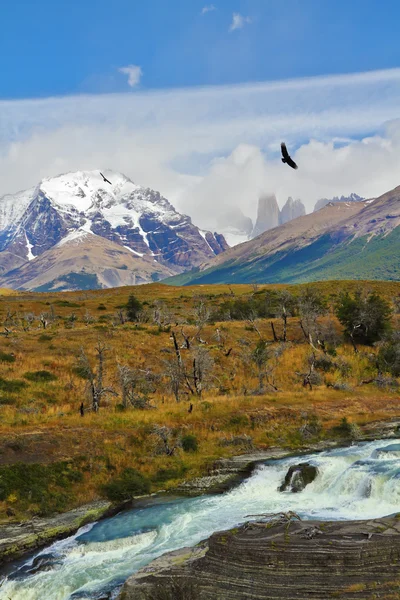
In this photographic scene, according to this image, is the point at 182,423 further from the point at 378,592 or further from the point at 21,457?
the point at 378,592

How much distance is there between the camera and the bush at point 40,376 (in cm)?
5419

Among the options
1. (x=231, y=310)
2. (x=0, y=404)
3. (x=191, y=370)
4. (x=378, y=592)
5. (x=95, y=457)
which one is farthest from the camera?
(x=231, y=310)

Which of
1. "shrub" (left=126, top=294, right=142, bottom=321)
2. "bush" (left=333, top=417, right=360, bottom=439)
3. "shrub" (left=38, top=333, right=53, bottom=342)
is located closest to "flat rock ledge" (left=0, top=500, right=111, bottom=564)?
"bush" (left=333, top=417, right=360, bottom=439)

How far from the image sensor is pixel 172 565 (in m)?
19.3

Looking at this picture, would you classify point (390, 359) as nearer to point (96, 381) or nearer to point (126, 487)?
point (96, 381)

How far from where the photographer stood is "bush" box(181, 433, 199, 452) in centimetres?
3878

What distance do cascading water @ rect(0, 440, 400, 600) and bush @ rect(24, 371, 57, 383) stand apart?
28.4 metres

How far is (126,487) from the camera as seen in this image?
32750 mm

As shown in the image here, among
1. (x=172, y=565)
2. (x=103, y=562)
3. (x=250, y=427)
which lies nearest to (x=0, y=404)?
(x=250, y=427)

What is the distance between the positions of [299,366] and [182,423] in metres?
27.7

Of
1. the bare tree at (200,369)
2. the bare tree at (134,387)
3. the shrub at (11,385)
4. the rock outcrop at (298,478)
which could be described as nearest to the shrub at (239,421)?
the bare tree at (200,369)

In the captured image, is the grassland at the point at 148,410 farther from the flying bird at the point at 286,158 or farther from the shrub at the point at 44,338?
the flying bird at the point at 286,158

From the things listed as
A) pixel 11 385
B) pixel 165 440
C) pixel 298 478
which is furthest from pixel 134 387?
pixel 298 478

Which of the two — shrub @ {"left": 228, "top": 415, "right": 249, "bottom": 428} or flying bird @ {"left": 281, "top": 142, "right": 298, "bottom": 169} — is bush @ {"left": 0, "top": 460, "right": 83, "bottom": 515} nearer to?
shrub @ {"left": 228, "top": 415, "right": 249, "bottom": 428}
